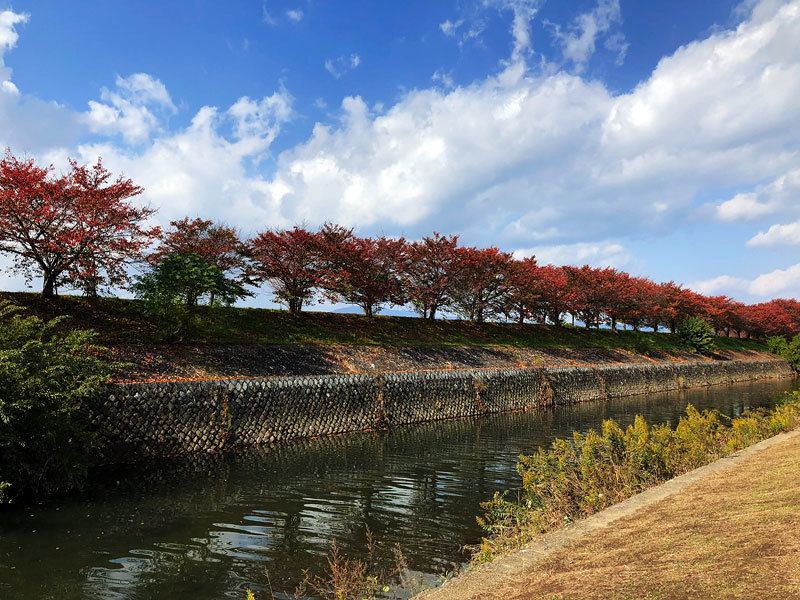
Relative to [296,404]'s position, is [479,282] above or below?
above

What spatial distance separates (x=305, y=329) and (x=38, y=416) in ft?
52.1

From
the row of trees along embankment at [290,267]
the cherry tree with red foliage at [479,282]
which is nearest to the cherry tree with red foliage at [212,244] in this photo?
the row of trees along embankment at [290,267]

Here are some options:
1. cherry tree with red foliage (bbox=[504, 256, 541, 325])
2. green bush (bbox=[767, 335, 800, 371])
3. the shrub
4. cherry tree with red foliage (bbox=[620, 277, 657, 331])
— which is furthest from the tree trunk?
the shrub

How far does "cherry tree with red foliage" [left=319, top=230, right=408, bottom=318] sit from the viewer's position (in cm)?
2647

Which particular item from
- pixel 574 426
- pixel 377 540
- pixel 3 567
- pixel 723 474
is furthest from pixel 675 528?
pixel 574 426

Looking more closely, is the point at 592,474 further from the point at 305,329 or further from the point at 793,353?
the point at 793,353

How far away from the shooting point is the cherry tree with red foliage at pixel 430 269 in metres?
31.4

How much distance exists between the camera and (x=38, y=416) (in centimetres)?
942

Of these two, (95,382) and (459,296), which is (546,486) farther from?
(459,296)

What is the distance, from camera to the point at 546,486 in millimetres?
7957

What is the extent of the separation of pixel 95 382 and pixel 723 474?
489 inches

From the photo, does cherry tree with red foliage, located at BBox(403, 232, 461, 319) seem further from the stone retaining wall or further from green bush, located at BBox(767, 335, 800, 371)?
green bush, located at BBox(767, 335, 800, 371)

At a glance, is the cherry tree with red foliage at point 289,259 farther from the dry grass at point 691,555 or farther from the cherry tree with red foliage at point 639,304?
the cherry tree with red foliage at point 639,304

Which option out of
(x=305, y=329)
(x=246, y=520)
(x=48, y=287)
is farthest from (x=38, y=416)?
(x=305, y=329)
